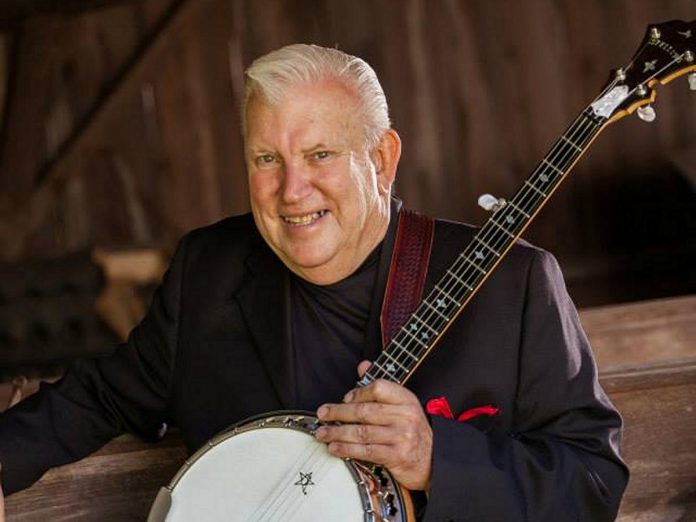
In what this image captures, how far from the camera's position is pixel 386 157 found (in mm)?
2664

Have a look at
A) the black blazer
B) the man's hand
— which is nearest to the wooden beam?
the black blazer

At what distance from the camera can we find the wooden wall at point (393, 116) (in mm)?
6859

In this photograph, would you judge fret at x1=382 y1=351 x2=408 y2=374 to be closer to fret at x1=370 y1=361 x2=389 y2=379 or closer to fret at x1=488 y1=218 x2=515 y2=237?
fret at x1=370 y1=361 x2=389 y2=379

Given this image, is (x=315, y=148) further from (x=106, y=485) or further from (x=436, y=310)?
(x=106, y=485)

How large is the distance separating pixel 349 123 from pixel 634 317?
5.68ft

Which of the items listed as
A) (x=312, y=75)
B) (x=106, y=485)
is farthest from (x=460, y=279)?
(x=106, y=485)

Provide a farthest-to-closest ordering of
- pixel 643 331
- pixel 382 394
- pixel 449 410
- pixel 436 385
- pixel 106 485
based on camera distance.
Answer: pixel 643 331, pixel 106 485, pixel 436 385, pixel 449 410, pixel 382 394

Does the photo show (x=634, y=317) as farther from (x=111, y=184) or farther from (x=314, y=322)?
(x=111, y=184)

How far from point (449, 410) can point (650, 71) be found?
2.34ft

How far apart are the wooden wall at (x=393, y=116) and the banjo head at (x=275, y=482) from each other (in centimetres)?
459

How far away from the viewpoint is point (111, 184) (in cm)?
718

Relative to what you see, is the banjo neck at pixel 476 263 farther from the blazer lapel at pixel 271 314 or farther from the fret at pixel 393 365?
the blazer lapel at pixel 271 314

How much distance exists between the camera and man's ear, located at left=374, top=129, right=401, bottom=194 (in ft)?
8.68

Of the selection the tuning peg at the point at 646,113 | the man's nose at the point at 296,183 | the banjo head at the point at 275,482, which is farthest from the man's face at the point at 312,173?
the tuning peg at the point at 646,113
